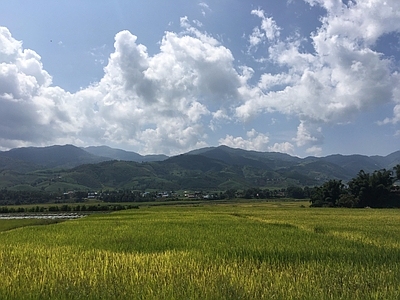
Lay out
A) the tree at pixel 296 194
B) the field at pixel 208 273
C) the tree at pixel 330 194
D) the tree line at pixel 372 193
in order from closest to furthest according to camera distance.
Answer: the field at pixel 208 273 < the tree line at pixel 372 193 < the tree at pixel 330 194 < the tree at pixel 296 194

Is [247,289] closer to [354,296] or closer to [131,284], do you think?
[354,296]

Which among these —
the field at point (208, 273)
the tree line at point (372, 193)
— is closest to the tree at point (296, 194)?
the tree line at point (372, 193)

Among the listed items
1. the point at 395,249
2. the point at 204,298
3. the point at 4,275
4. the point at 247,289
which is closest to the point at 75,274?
the point at 4,275

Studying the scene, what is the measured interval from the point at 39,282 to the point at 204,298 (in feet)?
14.3

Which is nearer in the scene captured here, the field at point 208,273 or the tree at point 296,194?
the field at point 208,273

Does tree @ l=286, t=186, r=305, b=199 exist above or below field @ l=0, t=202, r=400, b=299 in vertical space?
below

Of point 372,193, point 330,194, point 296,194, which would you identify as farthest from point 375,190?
point 296,194

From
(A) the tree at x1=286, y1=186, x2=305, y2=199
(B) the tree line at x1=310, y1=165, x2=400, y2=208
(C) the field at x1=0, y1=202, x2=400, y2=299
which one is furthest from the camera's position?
(A) the tree at x1=286, y1=186, x2=305, y2=199

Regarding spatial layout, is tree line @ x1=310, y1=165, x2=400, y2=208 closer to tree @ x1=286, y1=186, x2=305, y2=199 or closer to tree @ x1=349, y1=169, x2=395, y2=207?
tree @ x1=349, y1=169, x2=395, y2=207

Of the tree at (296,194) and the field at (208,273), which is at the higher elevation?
the field at (208,273)

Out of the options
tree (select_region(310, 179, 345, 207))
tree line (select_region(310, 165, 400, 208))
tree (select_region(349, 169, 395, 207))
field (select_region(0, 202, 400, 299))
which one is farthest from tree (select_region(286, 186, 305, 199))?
field (select_region(0, 202, 400, 299))

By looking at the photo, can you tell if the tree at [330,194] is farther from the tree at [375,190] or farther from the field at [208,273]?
the field at [208,273]

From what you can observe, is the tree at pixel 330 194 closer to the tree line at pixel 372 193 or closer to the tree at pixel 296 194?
the tree line at pixel 372 193

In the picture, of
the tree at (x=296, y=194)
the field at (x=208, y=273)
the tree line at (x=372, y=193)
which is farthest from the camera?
the tree at (x=296, y=194)
